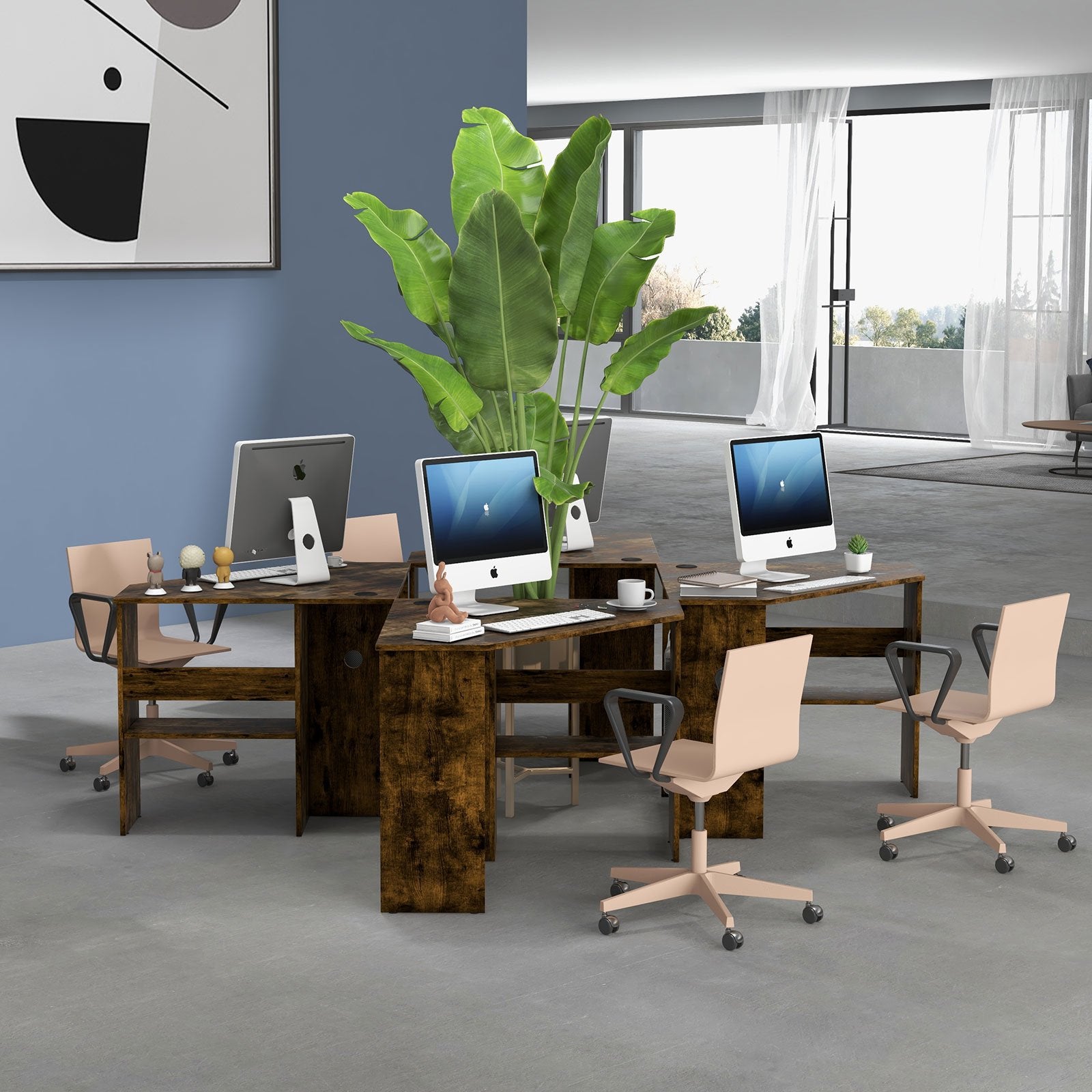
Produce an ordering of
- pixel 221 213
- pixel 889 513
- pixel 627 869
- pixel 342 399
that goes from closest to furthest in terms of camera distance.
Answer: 1. pixel 627 869
2. pixel 221 213
3. pixel 342 399
4. pixel 889 513

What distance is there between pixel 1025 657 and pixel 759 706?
101 cm

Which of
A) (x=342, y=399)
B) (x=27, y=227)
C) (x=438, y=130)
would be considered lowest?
(x=342, y=399)

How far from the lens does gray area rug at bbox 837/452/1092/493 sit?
1251 cm

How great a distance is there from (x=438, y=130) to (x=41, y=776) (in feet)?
14.5

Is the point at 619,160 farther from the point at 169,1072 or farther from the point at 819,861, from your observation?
the point at 169,1072

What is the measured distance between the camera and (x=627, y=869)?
4.43 metres

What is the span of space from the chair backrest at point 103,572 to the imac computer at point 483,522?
4.84ft

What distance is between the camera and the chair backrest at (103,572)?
19.0 feet

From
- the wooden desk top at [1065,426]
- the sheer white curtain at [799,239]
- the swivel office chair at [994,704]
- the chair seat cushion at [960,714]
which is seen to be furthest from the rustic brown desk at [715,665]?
the sheer white curtain at [799,239]

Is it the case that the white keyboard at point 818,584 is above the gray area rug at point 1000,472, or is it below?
below

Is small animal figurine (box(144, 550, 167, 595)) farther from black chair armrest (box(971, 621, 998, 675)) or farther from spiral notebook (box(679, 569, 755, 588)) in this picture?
black chair armrest (box(971, 621, 998, 675))

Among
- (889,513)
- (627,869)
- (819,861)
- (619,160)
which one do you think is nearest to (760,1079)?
(627,869)

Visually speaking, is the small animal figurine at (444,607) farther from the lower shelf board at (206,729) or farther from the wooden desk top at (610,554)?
the wooden desk top at (610,554)

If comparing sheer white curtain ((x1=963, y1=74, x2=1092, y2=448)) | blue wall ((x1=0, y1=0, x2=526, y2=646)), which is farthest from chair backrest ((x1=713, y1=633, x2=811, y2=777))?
sheer white curtain ((x1=963, y1=74, x2=1092, y2=448))
